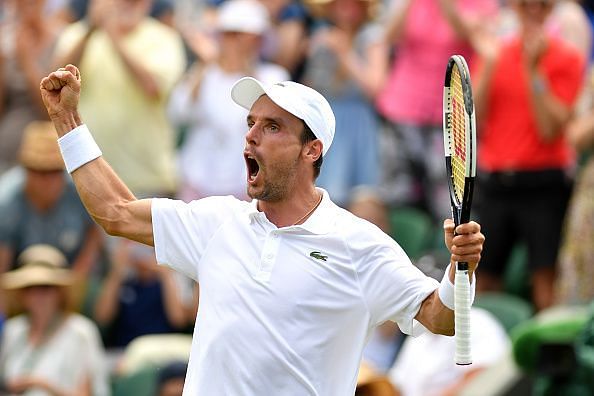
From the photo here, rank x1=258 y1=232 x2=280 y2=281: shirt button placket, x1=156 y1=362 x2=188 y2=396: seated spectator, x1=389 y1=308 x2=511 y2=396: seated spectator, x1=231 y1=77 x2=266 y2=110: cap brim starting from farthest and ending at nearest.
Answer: x1=156 y1=362 x2=188 y2=396: seated spectator < x1=389 y1=308 x2=511 y2=396: seated spectator < x1=231 y1=77 x2=266 y2=110: cap brim < x1=258 y1=232 x2=280 y2=281: shirt button placket

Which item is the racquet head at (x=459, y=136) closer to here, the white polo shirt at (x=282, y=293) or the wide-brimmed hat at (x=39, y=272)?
the white polo shirt at (x=282, y=293)

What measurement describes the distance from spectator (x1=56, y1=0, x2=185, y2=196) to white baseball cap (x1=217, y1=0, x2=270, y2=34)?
0.46m

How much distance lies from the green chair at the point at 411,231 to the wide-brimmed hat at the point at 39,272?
220 centimetres

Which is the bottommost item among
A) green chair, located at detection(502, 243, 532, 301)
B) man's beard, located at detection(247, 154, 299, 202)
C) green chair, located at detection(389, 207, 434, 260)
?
green chair, located at detection(502, 243, 532, 301)

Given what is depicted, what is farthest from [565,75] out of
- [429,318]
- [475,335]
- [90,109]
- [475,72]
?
[429,318]

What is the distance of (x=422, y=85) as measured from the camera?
10.0 meters

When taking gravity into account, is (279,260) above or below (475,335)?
above

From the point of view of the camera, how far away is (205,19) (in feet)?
37.6

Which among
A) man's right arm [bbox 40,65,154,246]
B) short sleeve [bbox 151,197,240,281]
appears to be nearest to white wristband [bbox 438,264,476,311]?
short sleeve [bbox 151,197,240,281]

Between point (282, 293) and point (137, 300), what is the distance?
15.7ft

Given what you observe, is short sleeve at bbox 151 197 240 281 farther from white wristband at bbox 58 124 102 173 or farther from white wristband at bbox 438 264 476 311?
white wristband at bbox 438 264 476 311

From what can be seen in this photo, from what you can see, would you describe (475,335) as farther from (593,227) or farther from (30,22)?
(30,22)

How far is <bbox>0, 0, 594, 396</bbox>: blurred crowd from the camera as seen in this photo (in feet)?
29.1

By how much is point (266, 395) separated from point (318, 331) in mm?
271
